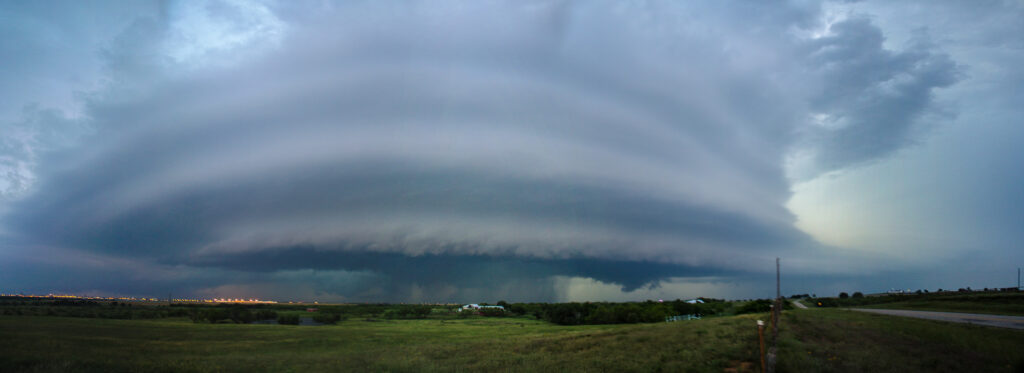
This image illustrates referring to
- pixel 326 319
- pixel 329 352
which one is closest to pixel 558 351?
pixel 329 352

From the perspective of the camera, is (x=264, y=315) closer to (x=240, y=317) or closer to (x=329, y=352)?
(x=240, y=317)

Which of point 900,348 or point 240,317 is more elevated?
point 900,348

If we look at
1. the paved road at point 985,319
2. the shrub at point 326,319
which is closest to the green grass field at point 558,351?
the paved road at point 985,319

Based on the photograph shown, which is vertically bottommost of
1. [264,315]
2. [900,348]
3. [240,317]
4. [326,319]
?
[326,319]

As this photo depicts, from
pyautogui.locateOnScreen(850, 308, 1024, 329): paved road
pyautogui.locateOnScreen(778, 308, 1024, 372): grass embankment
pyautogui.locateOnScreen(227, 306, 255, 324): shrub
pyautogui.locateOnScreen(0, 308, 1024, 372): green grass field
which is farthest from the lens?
pyautogui.locateOnScreen(227, 306, 255, 324): shrub

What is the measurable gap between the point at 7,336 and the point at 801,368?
4039cm

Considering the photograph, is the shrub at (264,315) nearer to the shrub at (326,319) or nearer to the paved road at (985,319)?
the shrub at (326,319)

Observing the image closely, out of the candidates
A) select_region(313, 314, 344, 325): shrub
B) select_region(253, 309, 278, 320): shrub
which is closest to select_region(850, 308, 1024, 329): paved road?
select_region(313, 314, 344, 325): shrub

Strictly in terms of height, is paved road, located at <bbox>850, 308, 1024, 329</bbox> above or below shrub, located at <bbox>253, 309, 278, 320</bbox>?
above

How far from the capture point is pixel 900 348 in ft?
75.7

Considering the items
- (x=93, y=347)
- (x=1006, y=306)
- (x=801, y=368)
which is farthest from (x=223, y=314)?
(x=1006, y=306)

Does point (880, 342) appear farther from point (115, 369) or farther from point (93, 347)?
point (93, 347)

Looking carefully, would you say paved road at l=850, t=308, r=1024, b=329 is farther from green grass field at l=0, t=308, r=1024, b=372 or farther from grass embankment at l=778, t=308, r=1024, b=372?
green grass field at l=0, t=308, r=1024, b=372

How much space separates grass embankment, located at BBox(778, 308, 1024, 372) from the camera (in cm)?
1914
